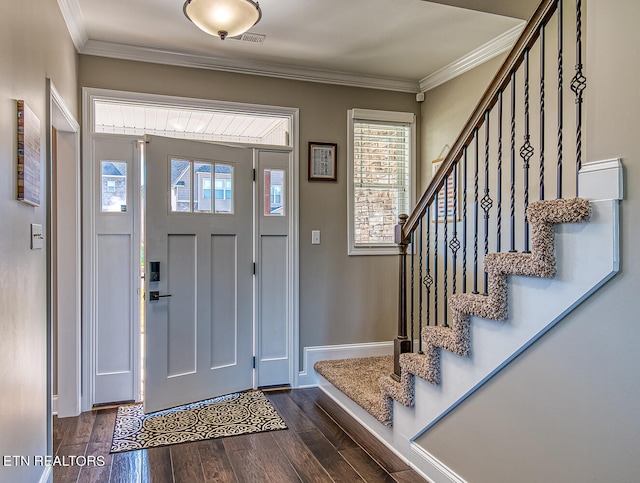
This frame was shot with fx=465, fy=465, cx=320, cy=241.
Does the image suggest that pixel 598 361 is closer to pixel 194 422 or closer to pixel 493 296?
pixel 493 296

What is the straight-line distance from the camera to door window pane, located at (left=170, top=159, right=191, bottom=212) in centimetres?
339

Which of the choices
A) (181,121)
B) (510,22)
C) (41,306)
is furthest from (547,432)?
(181,121)

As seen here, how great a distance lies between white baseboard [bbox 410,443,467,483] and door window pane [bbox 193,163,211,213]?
7.16 ft

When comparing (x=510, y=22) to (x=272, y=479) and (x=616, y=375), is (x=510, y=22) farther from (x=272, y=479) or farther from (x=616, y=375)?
(x=272, y=479)

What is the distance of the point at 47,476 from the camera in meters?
2.23

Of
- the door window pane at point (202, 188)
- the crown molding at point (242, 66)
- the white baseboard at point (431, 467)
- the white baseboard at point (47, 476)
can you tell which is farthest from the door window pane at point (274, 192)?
the white baseboard at point (47, 476)

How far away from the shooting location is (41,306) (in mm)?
2203

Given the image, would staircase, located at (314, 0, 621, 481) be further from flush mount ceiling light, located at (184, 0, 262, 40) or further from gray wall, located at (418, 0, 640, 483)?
flush mount ceiling light, located at (184, 0, 262, 40)

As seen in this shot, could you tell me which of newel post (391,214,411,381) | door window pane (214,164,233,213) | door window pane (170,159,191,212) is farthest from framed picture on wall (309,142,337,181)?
Result: newel post (391,214,411,381)

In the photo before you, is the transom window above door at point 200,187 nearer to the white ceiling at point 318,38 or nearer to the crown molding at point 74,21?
the white ceiling at point 318,38

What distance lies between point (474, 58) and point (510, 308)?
2.39 metres

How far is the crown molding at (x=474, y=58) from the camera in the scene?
3209 millimetres

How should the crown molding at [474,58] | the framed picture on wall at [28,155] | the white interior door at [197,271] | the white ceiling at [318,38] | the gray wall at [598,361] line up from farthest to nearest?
the white interior door at [197,271]
the crown molding at [474,58]
the white ceiling at [318,38]
the framed picture on wall at [28,155]
the gray wall at [598,361]

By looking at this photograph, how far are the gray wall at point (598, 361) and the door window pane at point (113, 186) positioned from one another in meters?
2.86
